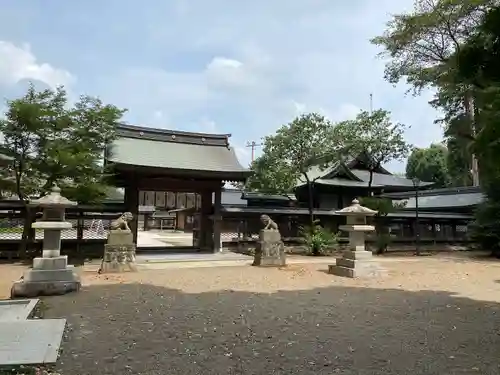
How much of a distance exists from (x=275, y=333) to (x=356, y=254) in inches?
274

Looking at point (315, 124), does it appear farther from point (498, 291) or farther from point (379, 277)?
point (498, 291)

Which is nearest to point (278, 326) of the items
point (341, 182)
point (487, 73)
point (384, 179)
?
point (487, 73)

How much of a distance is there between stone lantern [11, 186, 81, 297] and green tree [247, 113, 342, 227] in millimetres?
11440

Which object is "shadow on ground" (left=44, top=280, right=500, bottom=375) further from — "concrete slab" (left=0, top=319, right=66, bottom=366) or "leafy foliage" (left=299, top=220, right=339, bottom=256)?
"leafy foliage" (left=299, top=220, right=339, bottom=256)

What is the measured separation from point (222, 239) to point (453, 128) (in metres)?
12.2

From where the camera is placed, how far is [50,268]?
30.5 feet

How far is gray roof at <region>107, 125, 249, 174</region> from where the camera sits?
1716 cm

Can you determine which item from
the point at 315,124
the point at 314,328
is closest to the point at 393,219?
the point at 315,124

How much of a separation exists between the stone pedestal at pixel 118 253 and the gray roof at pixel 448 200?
2096 centimetres

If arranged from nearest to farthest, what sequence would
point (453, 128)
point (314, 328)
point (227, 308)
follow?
point (314, 328), point (227, 308), point (453, 128)

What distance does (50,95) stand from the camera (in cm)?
1417

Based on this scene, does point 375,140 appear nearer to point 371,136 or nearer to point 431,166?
point 371,136

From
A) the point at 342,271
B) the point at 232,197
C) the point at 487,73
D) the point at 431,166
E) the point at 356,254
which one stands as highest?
the point at 431,166

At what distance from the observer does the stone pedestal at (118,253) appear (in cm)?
1257
